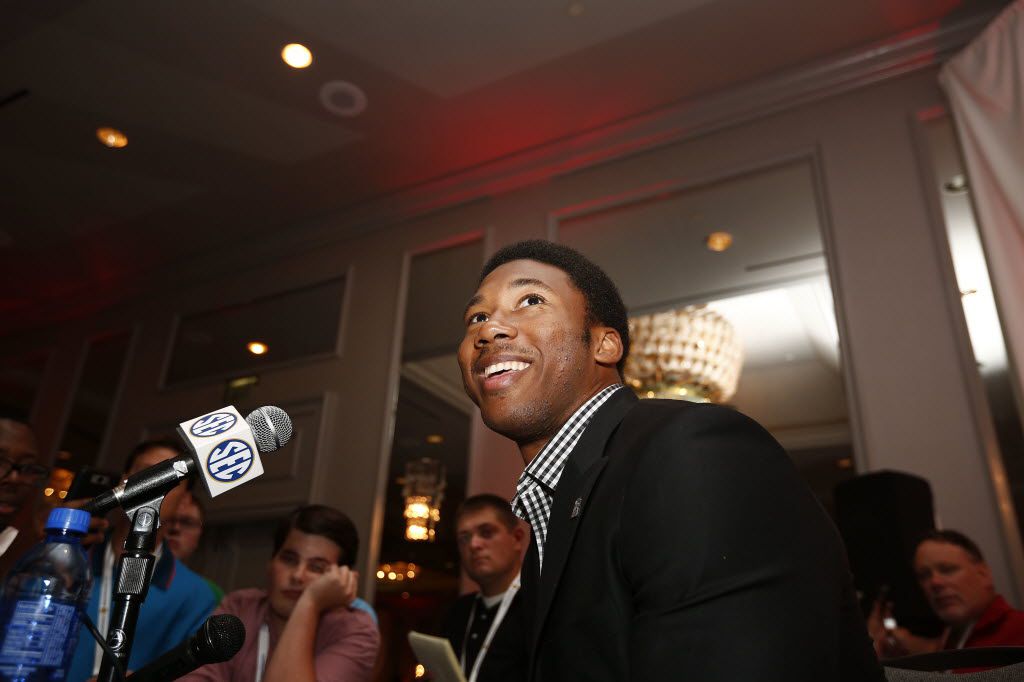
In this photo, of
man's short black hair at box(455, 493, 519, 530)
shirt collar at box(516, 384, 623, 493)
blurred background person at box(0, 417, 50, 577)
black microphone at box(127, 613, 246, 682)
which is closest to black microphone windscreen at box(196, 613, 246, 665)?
black microphone at box(127, 613, 246, 682)

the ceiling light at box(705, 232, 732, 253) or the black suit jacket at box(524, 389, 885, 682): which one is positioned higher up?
the ceiling light at box(705, 232, 732, 253)

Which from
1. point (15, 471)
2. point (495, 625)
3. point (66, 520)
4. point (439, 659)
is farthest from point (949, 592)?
point (15, 471)

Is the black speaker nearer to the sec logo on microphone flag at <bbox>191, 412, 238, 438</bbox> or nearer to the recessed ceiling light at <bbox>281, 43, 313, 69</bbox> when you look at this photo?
the sec logo on microphone flag at <bbox>191, 412, 238, 438</bbox>

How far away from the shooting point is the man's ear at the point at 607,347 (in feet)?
4.82

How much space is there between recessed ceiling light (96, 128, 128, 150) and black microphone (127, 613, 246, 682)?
446 cm

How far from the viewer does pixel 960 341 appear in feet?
11.0

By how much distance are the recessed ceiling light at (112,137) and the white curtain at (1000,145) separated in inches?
176

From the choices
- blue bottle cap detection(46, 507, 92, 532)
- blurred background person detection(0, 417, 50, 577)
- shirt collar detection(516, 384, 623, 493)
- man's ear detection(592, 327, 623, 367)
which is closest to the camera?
blue bottle cap detection(46, 507, 92, 532)

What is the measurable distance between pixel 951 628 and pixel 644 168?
2727mm

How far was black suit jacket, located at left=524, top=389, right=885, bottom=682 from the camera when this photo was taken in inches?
32.8

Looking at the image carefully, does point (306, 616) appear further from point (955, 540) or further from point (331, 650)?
point (955, 540)

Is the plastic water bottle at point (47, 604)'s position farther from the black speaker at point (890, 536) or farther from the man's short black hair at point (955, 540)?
the man's short black hair at point (955, 540)

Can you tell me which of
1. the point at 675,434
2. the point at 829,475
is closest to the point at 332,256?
the point at 829,475

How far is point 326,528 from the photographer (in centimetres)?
260
